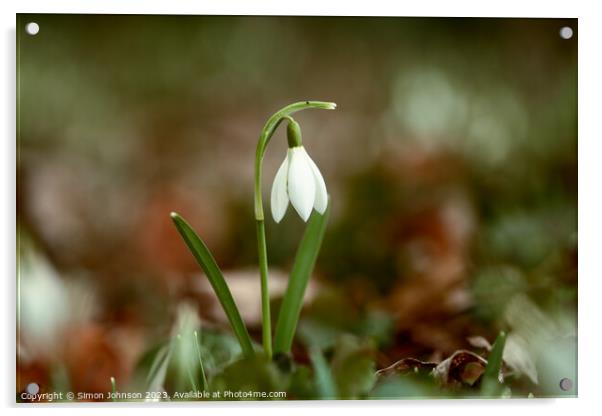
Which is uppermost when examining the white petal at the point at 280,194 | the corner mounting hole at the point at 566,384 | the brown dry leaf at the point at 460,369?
the white petal at the point at 280,194

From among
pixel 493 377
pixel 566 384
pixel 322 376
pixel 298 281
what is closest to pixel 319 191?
pixel 298 281

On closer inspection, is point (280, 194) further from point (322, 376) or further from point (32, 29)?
point (32, 29)

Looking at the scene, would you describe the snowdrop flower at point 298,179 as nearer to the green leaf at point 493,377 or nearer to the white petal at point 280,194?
the white petal at point 280,194

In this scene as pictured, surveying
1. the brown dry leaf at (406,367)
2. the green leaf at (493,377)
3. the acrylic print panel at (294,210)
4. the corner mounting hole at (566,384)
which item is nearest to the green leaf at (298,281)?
the acrylic print panel at (294,210)

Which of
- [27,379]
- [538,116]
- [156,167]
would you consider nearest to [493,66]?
[538,116]

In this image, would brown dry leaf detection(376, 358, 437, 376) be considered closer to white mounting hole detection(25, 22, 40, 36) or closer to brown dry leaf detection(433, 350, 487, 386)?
brown dry leaf detection(433, 350, 487, 386)

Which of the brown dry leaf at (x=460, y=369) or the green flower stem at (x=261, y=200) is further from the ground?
the green flower stem at (x=261, y=200)

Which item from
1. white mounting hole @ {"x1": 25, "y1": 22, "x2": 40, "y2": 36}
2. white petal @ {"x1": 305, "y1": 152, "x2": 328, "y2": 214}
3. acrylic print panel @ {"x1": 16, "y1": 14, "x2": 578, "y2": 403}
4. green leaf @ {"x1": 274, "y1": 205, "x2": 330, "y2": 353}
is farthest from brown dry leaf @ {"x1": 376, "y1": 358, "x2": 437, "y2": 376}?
white mounting hole @ {"x1": 25, "y1": 22, "x2": 40, "y2": 36}

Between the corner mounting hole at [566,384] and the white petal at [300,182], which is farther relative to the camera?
the corner mounting hole at [566,384]
